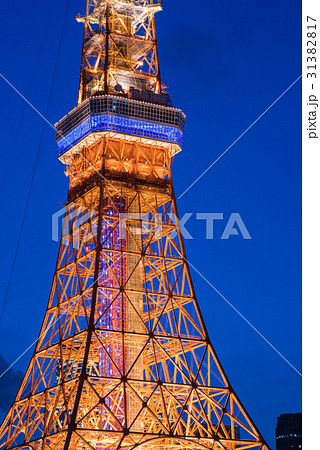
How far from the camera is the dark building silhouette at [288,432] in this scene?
564 feet

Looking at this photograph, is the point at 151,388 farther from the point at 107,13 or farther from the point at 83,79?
the point at 107,13

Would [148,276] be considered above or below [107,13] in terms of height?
below

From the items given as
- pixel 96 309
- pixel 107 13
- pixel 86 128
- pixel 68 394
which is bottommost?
pixel 68 394

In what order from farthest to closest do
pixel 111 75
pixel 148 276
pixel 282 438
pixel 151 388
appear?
pixel 282 438
pixel 111 75
pixel 148 276
pixel 151 388

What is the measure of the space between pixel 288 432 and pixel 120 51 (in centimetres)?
11905

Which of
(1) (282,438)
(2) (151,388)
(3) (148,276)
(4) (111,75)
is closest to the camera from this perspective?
(2) (151,388)

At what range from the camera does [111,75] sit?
77.9 m

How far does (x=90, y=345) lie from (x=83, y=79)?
89.2 ft

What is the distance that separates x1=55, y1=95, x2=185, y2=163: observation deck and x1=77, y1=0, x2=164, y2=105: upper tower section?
155 cm

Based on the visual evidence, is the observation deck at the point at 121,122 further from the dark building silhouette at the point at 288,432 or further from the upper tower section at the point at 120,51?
the dark building silhouette at the point at 288,432

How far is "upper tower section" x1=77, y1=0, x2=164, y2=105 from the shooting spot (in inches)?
3063

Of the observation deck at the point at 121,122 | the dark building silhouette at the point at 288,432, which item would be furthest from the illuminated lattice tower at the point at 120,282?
the dark building silhouette at the point at 288,432

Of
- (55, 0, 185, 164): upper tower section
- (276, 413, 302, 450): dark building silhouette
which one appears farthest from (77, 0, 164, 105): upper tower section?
(276, 413, 302, 450): dark building silhouette

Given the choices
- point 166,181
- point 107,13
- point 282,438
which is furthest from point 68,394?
point 282,438
